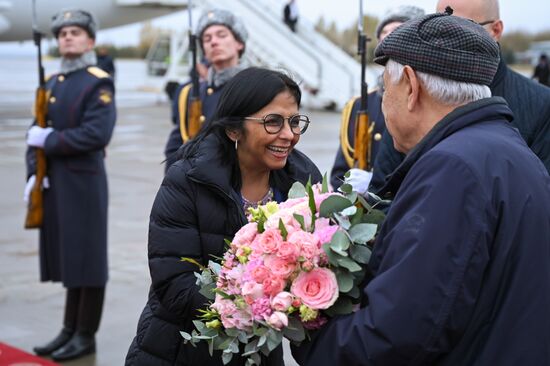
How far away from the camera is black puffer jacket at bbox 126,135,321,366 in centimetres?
247

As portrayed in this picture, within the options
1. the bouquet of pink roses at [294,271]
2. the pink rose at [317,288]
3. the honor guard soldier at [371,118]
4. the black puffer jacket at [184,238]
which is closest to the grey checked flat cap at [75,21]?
the honor guard soldier at [371,118]

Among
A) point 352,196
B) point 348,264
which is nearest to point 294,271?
point 348,264

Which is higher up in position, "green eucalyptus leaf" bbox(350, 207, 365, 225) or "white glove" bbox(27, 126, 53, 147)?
"green eucalyptus leaf" bbox(350, 207, 365, 225)

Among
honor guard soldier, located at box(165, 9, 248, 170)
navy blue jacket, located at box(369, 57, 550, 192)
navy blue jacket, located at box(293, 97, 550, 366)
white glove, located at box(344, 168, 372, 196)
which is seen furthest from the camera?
honor guard soldier, located at box(165, 9, 248, 170)

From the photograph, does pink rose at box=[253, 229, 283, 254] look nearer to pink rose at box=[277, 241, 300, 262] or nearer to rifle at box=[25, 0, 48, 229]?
pink rose at box=[277, 241, 300, 262]

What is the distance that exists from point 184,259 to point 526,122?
1310 mm

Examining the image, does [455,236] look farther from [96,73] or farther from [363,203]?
[96,73]

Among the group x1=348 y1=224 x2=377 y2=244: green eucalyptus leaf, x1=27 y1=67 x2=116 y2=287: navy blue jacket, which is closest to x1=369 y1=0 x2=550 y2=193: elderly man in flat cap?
x1=348 y1=224 x2=377 y2=244: green eucalyptus leaf

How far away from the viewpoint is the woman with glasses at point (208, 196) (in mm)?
2475

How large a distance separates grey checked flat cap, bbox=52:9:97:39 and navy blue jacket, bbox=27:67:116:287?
26 cm

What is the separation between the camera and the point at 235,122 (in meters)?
2.59

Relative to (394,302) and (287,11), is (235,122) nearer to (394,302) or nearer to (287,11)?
(394,302)

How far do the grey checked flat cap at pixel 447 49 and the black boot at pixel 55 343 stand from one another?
11.3ft

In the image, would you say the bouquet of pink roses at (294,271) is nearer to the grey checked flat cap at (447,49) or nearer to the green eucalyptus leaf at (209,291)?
the green eucalyptus leaf at (209,291)
